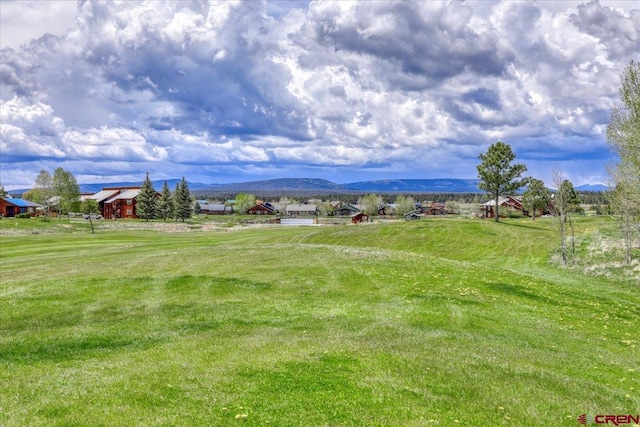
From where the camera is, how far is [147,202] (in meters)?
146

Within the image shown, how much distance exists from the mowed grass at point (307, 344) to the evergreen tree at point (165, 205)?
11407 cm

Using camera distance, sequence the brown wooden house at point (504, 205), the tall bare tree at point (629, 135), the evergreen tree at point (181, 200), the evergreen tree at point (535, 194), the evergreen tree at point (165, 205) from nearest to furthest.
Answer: the tall bare tree at point (629, 135) → the evergreen tree at point (535, 194) → the evergreen tree at point (165, 205) → the evergreen tree at point (181, 200) → the brown wooden house at point (504, 205)

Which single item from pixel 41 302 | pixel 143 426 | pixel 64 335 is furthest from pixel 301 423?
pixel 41 302

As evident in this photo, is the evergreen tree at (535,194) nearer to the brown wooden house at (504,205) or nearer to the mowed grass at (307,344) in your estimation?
the brown wooden house at (504,205)

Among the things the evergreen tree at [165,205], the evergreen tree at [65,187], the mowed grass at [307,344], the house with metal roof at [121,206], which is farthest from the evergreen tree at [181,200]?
the mowed grass at [307,344]

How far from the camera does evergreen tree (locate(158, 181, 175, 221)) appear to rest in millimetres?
147500

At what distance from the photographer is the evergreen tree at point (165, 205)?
14750cm

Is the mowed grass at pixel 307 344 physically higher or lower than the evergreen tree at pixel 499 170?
lower

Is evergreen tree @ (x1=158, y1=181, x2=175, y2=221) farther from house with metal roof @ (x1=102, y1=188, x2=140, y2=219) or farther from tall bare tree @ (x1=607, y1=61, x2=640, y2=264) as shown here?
tall bare tree @ (x1=607, y1=61, x2=640, y2=264)

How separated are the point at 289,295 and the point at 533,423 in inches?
647

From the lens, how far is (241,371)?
1291 cm

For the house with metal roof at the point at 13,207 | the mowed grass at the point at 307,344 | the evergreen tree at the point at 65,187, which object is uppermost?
the evergreen tree at the point at 65,187

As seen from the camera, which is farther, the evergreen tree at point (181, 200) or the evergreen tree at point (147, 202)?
the evergreen tree at point (181, 200)

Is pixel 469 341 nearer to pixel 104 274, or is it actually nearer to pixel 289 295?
pixel 289 295
